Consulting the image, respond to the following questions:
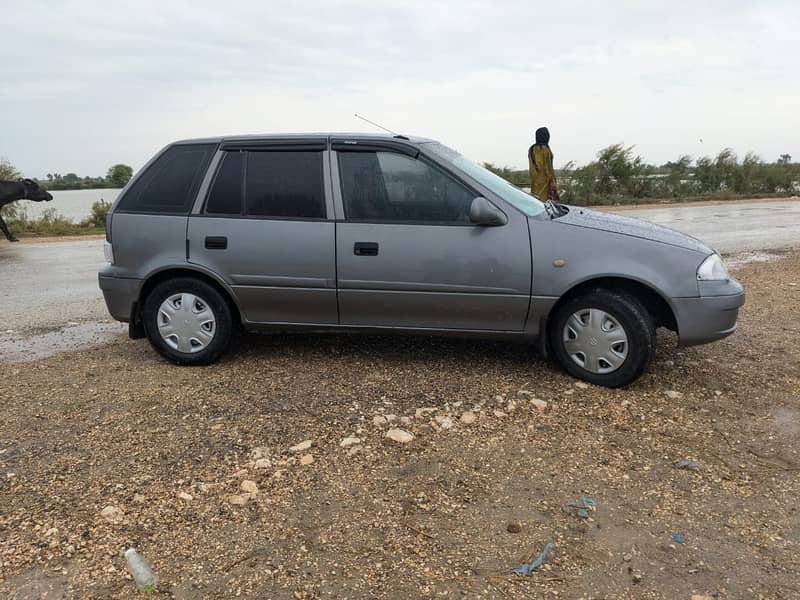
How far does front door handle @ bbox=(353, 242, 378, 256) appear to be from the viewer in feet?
15.2

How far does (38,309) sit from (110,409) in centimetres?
398

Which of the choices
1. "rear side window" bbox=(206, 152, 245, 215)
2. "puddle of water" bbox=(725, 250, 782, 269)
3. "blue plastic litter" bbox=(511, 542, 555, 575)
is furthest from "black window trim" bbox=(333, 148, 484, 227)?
"puddle of water" bbox=(725, 250, 782, 269)

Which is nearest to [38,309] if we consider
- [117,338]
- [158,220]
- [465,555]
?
[117,338]

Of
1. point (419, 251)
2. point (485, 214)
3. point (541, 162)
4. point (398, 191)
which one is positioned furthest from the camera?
point (541, 162)

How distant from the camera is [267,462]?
345 centimetres

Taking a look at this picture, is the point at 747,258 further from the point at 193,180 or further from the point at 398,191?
the point at 193,180

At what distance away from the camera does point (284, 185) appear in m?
4.89

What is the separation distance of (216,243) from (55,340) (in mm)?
2356

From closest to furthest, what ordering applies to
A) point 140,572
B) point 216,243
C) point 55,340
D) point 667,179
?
point 140,572 → point 216,243 → point 55,340 → point 667,179

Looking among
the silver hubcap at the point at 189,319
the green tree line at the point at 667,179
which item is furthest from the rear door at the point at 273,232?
the green tree line at the point at 667,179

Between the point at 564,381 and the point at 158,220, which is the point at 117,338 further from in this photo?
the point at 564,381

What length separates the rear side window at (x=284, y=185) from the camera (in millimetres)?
4820

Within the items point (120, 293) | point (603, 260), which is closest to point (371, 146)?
point (603, 260)

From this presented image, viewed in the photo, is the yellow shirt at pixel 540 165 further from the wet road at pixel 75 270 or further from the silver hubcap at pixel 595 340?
the silver hubcap at pixel 595 340
